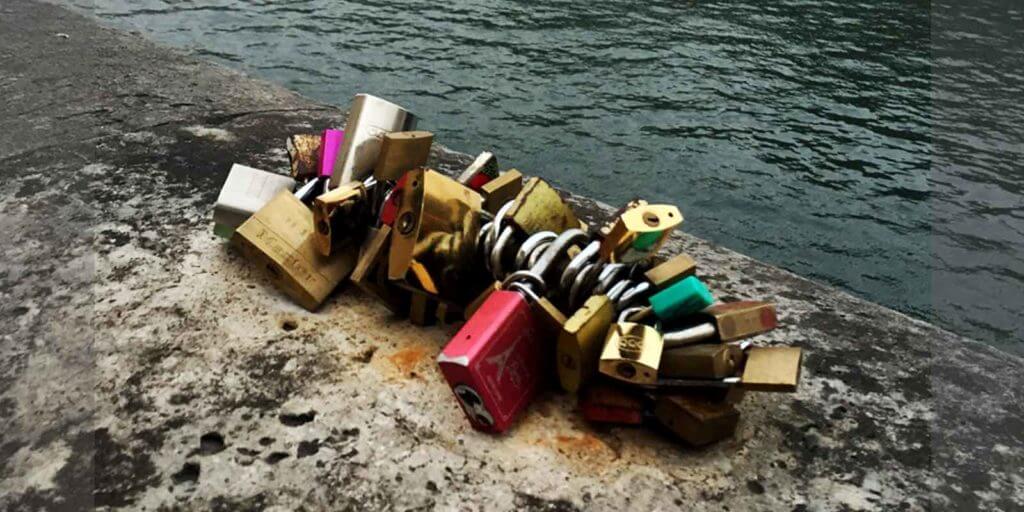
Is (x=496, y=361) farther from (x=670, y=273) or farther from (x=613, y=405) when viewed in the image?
(x=670, y=273)

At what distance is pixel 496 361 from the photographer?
1.53 meters

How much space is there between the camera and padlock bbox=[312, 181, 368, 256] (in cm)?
193

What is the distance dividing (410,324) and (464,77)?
159 inches

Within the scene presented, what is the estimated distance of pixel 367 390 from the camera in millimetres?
1711

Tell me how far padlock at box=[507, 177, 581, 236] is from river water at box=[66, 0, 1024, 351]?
2.36 metres

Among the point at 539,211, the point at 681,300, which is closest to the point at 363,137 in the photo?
the point at 539,211

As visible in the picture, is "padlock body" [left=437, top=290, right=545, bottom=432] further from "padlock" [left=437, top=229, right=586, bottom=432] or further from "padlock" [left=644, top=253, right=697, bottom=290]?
"padlock" [left=644, top=253, right=697, bottom=290]

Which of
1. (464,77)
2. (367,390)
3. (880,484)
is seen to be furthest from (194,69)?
(880,484)

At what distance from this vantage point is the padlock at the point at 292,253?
1.98 metres

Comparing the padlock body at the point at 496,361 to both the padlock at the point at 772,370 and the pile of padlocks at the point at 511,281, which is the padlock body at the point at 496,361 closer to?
the pile of padlocks at the point at 511,281

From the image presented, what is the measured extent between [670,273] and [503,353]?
1.31 feet

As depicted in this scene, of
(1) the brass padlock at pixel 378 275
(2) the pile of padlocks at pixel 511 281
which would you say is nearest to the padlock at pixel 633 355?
(2) the pile of padlocks at pixel 511 281

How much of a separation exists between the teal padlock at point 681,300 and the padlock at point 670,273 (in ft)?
0.19

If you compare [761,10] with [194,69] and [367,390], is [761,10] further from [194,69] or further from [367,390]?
[367,390]
